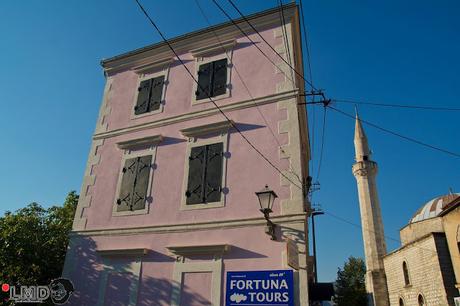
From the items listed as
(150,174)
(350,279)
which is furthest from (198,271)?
(350,279)

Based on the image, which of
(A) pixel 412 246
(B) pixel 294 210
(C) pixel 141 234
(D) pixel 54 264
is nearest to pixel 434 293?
(A) pixel 412 246

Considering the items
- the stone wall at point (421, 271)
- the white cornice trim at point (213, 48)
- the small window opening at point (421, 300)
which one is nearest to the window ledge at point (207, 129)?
the white cornice trim at point (213, 48)

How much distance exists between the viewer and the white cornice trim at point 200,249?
7.31 m

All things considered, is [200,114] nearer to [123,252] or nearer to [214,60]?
[214,60]

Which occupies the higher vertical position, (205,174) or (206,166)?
(206,166)

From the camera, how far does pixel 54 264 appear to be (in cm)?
1180

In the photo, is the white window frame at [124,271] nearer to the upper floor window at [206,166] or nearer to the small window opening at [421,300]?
the upper floor window at [206,166]

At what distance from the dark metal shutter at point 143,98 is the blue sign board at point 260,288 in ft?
20.8

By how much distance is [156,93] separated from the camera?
10828 mm

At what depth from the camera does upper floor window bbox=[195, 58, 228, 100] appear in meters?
9.84

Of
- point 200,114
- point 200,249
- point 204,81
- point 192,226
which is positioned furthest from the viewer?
point 204,81

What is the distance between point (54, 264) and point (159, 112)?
7056 mm

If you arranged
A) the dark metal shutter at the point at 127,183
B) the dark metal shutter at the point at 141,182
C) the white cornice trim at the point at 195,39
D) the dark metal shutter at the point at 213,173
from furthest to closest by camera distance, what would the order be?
the white cornice trim at the point at 195,39 < the dark metal shutter at the point at 127,183 < the dark metal shutter at the point at 141,182 < the dark metal shutter at the point at 213,173

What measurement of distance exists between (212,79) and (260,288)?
20.8ft
